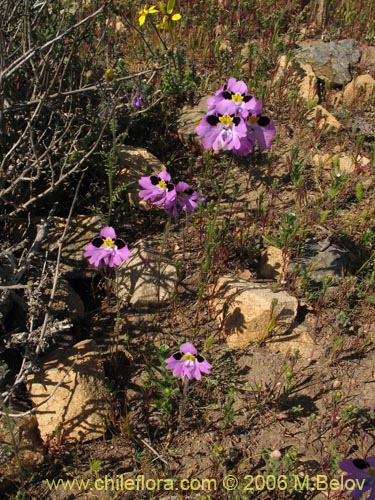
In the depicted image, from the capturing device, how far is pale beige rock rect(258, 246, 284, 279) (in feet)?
12.4

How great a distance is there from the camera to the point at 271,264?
3.82 m

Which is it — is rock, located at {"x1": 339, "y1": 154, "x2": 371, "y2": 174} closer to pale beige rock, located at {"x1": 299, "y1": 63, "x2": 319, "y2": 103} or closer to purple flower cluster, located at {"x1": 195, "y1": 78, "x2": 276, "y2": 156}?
pale beige rock, located at {"x1": 299, "y1": 63, "x2": 319, "y2": 103}

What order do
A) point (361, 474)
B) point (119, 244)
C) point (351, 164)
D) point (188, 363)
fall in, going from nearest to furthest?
point (361, 474) → point (188, 363) → point (119, 244) → point (351, 164)

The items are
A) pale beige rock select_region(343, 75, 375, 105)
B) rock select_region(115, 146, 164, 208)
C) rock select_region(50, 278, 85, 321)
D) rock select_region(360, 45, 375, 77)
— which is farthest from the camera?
rock select_region(360, 45, 375, 77)

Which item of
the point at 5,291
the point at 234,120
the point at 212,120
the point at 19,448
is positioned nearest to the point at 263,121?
the point at 234,120

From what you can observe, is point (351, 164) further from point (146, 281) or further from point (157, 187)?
point (146, 281)

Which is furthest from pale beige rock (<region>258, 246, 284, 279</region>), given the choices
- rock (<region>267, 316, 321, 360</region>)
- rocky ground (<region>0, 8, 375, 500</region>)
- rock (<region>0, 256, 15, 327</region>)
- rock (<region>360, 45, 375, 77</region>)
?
rock (<region>360, 45, 375, 77</region>)

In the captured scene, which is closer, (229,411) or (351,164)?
(229,411)

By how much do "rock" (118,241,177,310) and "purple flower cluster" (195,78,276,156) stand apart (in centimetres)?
106

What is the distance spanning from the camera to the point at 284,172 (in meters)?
4.64

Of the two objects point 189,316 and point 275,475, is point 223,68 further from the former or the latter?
point 275,475

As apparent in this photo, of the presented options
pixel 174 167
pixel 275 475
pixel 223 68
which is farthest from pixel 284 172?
pixel 275 475

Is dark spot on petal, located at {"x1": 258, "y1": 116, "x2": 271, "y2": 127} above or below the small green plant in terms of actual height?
above

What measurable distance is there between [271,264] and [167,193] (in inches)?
40.2
